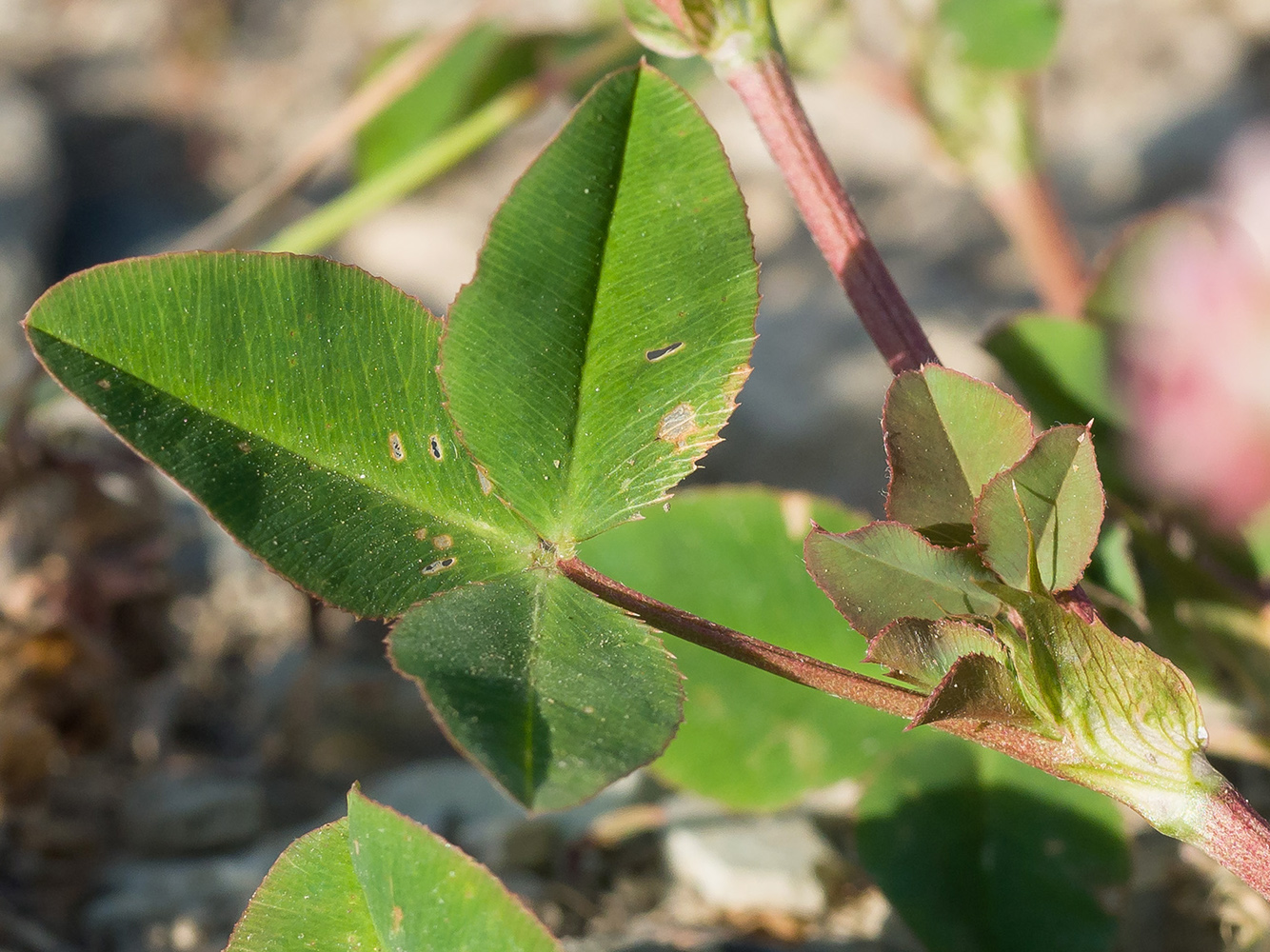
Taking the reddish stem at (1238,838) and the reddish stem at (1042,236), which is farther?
the reddish stem at (1042,236)

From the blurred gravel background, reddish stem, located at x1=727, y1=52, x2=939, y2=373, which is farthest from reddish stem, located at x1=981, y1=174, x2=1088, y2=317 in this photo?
reddish stem, located at x1=727, y1=52, x2=939, y2=373

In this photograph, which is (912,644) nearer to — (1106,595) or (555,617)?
(555,617)

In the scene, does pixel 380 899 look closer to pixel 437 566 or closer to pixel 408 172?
pixel 437 566

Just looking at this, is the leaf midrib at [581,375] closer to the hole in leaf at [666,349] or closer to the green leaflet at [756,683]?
the hole in leaf at [666,349]

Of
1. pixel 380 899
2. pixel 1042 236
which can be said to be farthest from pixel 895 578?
pixel 1042 236

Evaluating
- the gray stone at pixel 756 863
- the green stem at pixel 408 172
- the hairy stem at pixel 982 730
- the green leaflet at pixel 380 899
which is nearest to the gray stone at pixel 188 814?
the gray stone at pixel 756 863

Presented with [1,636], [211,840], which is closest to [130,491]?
[1,636]

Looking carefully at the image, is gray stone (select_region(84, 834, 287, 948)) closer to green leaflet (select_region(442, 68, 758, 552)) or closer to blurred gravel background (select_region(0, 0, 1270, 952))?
blurred gravel background (select_region(0, 0, 1270, 952))
